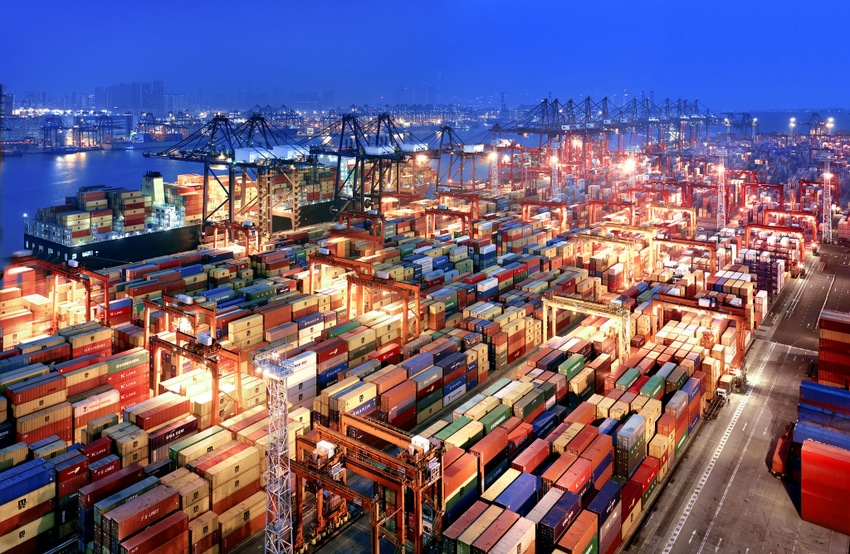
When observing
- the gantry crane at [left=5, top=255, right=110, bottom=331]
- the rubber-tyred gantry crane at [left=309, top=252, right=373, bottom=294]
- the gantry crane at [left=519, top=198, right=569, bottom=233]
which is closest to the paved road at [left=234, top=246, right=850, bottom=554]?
the rubber-tyred gantry crane at [left=309, top=252, right=373, bottom=294]

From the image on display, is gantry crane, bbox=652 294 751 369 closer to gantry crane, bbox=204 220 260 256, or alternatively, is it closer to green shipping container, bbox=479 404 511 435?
green shipping container, bbox=479 404 511 435

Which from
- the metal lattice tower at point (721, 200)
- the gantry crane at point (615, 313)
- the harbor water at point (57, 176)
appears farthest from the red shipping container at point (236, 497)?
the metal lattice tower at point (721, 200)

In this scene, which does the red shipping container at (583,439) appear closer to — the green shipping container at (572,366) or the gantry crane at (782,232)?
the green shipping container at (572,366)

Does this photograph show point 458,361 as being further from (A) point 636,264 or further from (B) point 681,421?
(A) point 636,264

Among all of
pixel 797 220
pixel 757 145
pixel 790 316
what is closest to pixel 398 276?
pixel 790 316

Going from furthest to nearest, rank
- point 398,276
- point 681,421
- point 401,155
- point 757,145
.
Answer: point 757,145
point 401,155
point 398,276
point 681,421

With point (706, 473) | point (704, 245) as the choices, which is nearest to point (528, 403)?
point (706, 473)

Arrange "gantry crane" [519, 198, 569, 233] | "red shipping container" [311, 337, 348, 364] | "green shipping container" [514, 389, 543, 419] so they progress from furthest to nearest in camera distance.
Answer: "gantry crane" [519, 198, 569, 233] < "red shipping container" [311, 337, 348, 364] < "green shipping container" [514, 389, 543, 419]
